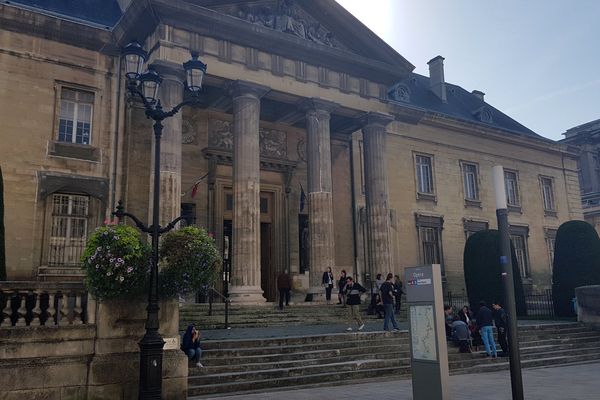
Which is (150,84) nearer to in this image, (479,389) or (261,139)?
(479,389)

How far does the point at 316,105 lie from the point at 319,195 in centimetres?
358

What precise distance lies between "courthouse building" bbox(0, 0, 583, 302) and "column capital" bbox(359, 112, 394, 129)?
8 cm

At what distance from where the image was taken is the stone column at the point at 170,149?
16906mm

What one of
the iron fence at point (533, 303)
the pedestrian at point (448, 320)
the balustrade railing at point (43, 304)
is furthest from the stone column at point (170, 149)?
the iron fence at point (533, 303)

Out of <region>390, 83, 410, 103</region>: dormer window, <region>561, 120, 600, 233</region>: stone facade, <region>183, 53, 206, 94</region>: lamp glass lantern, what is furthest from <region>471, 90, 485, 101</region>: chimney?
<region>183, 53, 206, 94</region>: lamp glass lantern

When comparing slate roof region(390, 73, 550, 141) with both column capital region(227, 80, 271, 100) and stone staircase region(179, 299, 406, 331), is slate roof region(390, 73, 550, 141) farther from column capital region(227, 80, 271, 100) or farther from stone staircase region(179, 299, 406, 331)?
stone staircase region(179, 299, 406, 331)

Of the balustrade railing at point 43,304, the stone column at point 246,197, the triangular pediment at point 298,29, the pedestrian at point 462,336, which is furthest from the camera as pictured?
the triangular pediment at point 298,29

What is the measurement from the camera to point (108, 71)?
19.3 meters

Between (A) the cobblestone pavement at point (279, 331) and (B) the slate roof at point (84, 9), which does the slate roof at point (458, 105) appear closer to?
(B) the slate roof at point (84, 9)

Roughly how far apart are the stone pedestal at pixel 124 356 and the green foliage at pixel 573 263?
17415 mm

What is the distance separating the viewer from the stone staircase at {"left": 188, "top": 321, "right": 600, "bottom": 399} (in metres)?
10.6

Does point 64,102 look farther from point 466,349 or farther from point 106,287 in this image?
Answer: point 466,349

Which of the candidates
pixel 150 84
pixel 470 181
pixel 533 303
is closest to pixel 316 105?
pixel 150 84

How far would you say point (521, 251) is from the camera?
31.2m
